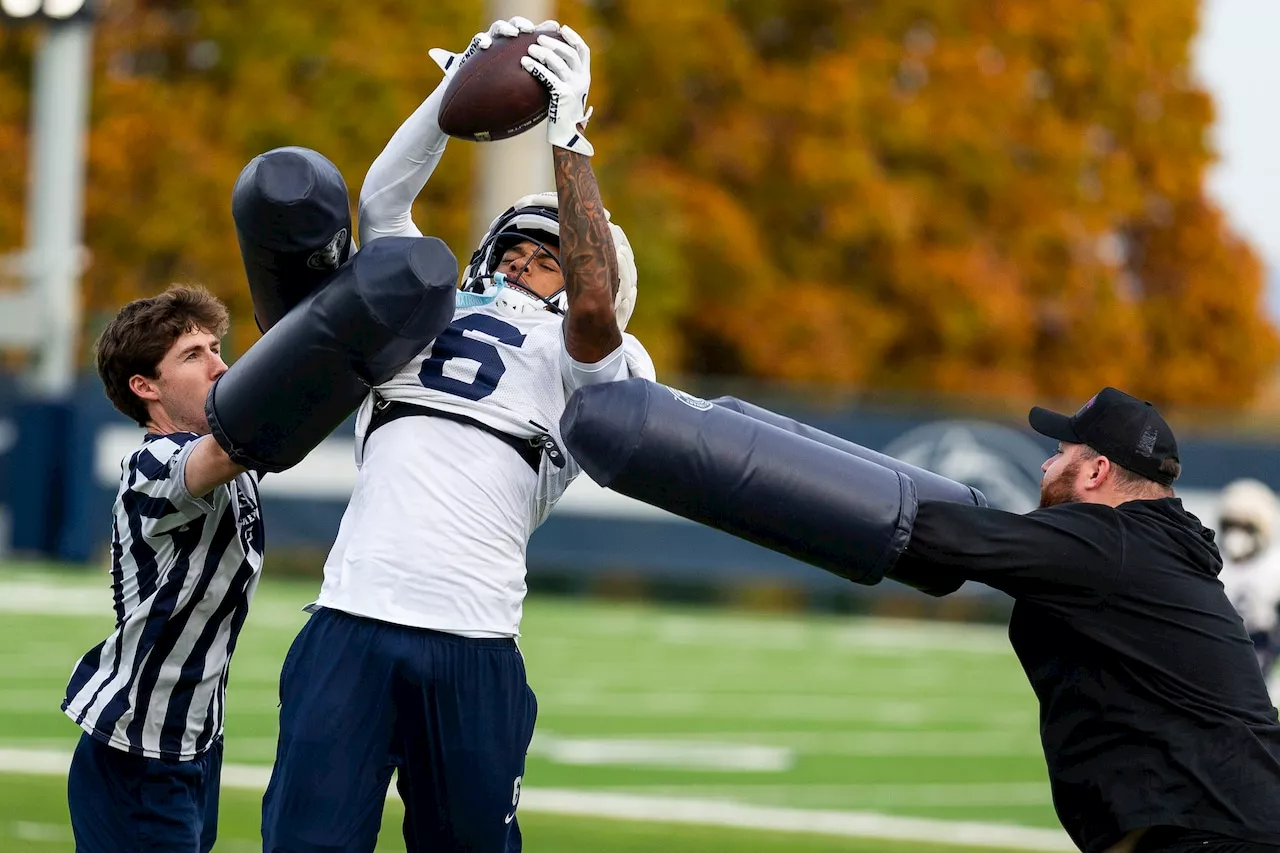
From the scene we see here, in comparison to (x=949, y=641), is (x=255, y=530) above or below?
below

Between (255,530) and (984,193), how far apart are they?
76.1 feet

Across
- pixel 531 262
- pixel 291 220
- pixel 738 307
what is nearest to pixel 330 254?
pixel 291 220

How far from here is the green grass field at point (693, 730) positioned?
24.8 ft

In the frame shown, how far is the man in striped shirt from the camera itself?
4254mm

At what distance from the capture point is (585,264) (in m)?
3.96

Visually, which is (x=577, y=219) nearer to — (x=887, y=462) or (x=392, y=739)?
(x=887, y=462)

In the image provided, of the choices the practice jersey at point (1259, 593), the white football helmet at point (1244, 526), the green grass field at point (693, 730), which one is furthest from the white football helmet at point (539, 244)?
the white football helmet at point (1244, 526)

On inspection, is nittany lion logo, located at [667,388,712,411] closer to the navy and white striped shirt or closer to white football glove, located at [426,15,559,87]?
white football glove, located at [426,15,559,87]

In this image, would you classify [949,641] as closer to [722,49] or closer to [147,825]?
[722,49]

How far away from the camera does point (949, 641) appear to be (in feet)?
54.2

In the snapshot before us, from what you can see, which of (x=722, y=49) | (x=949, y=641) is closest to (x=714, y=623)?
(x=949, y=641)

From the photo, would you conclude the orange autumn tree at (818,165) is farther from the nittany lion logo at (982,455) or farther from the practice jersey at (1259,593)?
the practice jersey at (1259,593)

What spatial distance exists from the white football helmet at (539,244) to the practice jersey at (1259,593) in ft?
13.9

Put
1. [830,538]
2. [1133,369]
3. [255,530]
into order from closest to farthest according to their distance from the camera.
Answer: [830,538], [255,530], [1133,369]
